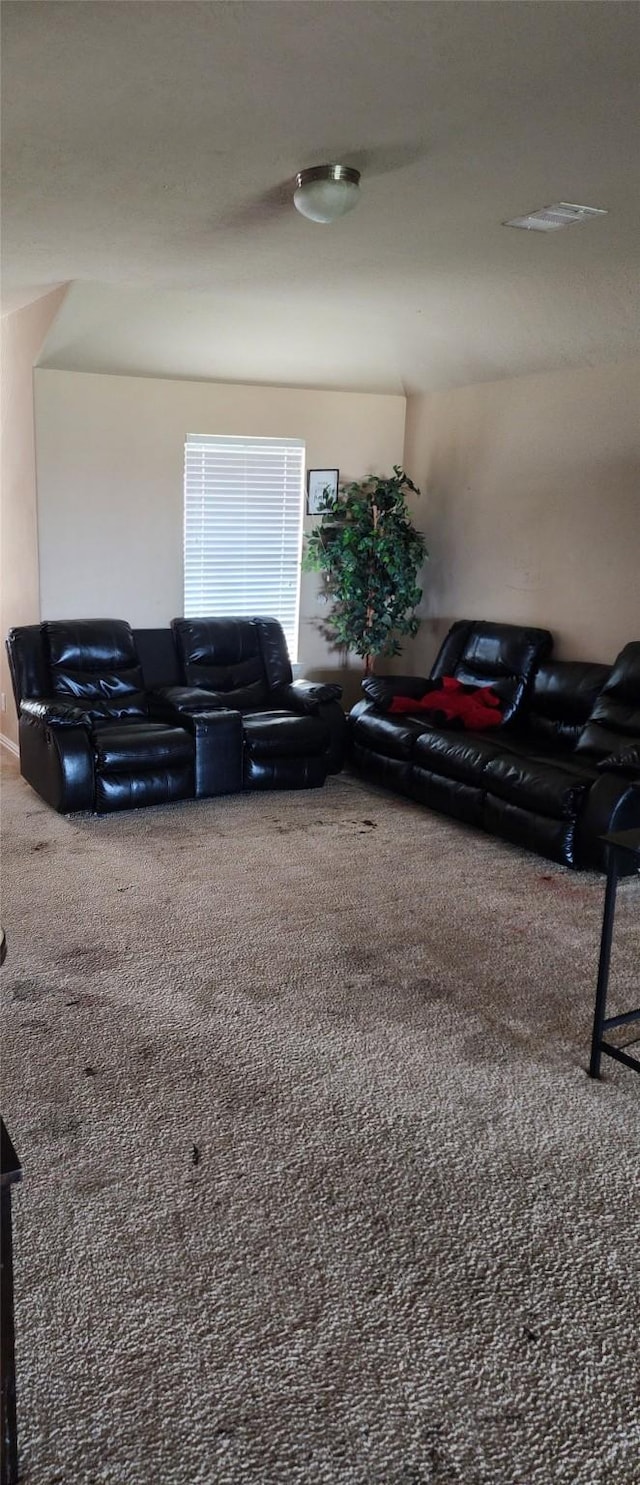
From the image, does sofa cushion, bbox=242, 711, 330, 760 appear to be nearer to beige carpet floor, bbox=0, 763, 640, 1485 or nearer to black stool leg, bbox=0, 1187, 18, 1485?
beige carpet floor, bbox=0, 763, 640, 1485

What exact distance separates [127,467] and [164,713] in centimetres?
154

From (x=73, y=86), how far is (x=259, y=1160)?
2.80 m

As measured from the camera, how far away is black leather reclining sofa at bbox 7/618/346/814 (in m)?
4.92

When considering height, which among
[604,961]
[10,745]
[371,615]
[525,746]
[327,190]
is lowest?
[10,745]

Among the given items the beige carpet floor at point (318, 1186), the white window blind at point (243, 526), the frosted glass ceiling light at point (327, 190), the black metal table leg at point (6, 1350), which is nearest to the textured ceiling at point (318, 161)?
the frosted glass ceiling light at point (327, 190)

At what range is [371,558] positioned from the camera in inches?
244

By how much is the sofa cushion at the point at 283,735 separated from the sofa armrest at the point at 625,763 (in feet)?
5.84

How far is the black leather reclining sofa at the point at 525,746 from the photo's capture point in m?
4.23

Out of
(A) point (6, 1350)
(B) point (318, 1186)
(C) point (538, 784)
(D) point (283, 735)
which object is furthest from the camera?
(D) point (283, 735)

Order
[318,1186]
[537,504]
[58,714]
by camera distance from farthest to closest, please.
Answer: [537,504]
[58,714]
[318,1186]

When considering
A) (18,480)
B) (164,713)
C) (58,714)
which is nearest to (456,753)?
(164,713)

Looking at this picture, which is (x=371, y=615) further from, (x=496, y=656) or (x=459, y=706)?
(x=459, y=706)

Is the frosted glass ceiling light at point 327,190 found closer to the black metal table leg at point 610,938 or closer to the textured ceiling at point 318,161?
the textured ceiling at point 318,161

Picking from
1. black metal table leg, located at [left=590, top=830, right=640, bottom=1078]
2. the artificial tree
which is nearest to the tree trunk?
the artificial tree
